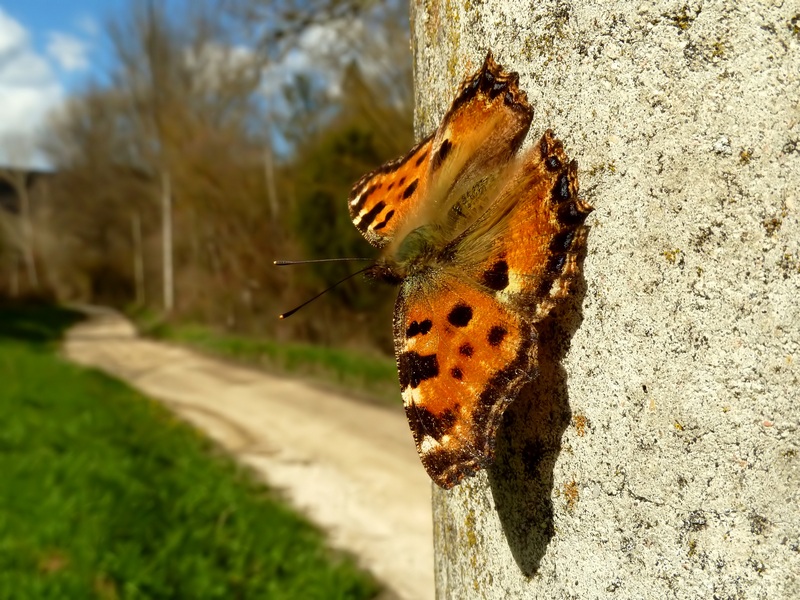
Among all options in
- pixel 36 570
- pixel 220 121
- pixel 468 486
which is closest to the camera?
pixel 468 486

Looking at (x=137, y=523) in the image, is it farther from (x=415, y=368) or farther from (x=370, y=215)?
Result: (x=415, y=368)

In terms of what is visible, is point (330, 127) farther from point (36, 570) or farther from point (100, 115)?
point (100, 115)

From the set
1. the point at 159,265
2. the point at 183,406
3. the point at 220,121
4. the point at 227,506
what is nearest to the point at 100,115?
the point at 159,265

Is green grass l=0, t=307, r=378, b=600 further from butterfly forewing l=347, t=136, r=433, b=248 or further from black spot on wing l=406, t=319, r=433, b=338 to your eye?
black spot on wing l=406, t=319, r=433, b=338

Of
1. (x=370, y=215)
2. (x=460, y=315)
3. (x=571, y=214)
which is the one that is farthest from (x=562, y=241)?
(x=370, y=215)

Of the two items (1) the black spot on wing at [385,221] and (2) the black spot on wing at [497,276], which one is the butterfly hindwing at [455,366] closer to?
(2) the black spot on wing at [497,276]
